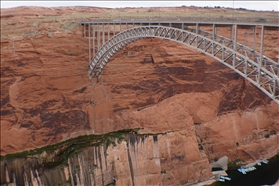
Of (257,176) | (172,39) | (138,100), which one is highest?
(172,39)

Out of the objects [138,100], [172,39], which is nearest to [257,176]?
[138,100]

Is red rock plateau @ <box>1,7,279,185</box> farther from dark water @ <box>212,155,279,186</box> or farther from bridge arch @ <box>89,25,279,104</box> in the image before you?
dark water @ <box>212,155,279,186</box>

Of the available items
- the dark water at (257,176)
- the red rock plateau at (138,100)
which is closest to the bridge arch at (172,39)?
the red rock plateau at (138,100)

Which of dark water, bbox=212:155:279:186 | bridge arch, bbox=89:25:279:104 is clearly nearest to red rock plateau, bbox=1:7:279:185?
bridge arch, bbox=89:25:279:104

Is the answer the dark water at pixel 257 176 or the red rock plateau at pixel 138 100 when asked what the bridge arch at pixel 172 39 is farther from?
the dark water at pixel 257 176

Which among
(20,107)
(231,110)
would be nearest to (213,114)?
(231,110)

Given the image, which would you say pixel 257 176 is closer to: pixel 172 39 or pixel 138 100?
pixel 138 100

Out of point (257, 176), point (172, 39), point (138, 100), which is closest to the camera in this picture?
point (172, 39)
